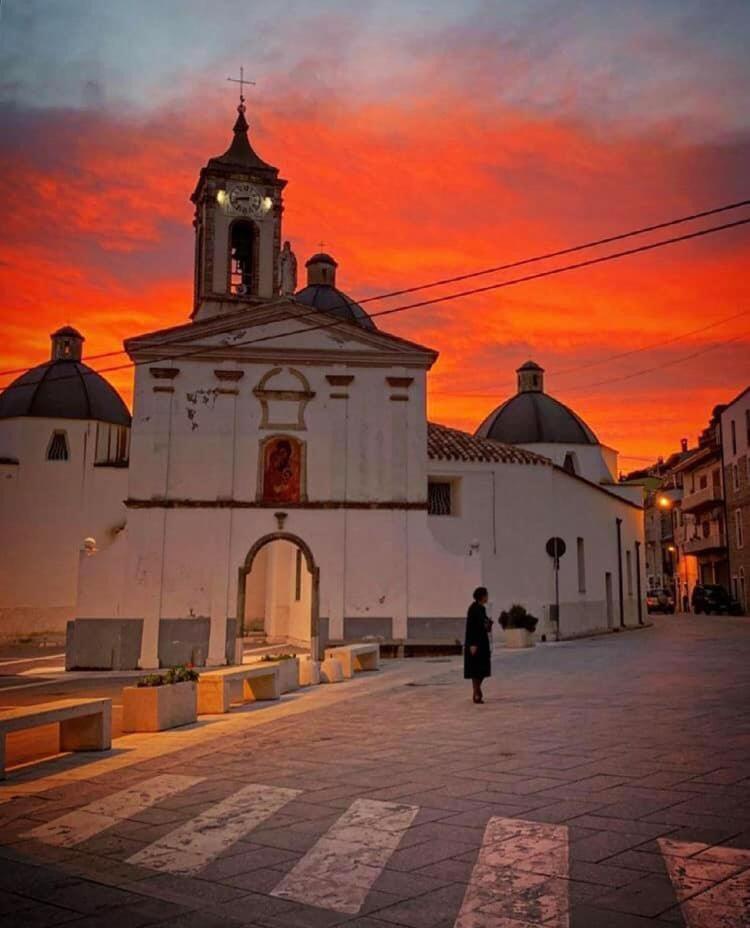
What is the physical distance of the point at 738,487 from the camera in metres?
50.3

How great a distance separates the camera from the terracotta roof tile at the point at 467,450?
1197 inches

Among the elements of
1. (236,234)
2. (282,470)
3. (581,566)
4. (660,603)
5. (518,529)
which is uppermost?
(236,234)

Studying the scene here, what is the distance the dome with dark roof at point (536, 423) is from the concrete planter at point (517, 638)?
1906cm

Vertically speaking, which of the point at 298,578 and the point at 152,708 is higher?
the point at 298,578

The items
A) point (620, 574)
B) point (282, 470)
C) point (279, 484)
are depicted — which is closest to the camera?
point (279, 484)

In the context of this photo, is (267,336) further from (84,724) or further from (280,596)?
(84,724)

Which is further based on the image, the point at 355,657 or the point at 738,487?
the point at 738,487

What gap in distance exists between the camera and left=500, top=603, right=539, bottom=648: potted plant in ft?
85.7

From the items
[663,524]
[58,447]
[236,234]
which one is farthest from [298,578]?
[663,524]

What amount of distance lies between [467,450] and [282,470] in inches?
315

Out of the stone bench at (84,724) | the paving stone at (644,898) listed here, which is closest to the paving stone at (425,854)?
the paving stone at (644,898)

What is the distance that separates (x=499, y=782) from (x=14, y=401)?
123 feet

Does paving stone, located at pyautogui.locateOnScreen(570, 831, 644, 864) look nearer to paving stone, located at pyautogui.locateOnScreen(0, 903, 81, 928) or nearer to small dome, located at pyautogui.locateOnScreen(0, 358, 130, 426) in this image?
paving stone, located at pyautogui.locateOnScreen(0, 903, 81, 928)

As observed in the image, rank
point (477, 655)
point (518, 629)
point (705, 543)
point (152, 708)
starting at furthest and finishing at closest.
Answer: point (705, 543) → point (518, 629) → point (477, 655) → point (152, 708)
